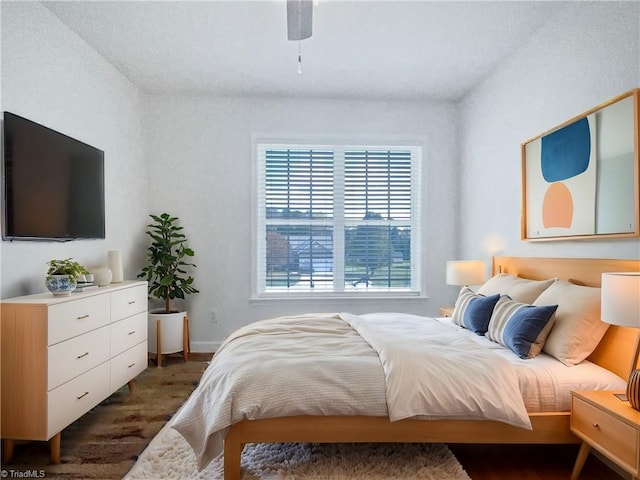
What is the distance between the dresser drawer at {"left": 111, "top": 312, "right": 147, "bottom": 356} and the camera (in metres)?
2.96

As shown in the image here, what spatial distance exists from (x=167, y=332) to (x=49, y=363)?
185 cm

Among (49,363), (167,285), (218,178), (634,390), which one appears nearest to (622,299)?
(634,390)

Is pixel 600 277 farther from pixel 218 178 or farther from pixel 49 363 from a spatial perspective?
pixel 218 178

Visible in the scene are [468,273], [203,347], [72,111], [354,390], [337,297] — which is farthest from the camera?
[337,297]

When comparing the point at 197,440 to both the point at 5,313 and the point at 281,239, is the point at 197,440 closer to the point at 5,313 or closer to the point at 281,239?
the point at 5,313

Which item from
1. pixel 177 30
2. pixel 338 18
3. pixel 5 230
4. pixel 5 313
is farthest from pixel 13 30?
pixel 338 18

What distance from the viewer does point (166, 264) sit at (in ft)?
13.5

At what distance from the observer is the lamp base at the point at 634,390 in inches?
67.9

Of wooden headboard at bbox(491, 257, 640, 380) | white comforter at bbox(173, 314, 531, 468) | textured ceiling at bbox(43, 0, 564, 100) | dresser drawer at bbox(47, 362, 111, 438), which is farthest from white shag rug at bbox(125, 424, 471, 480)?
textured ceiling at bbox(43, 0, 564, 100)

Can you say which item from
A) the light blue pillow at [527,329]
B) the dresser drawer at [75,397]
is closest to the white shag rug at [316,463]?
the dresser drawer at [75,397]

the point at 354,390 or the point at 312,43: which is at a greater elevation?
the point at 312,43

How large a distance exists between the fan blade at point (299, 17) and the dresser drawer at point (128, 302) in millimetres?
2137

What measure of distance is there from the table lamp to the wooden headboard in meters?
0.10

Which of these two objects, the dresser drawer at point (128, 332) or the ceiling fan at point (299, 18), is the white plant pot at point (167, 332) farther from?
the ceiling fan at point (299, 18)
